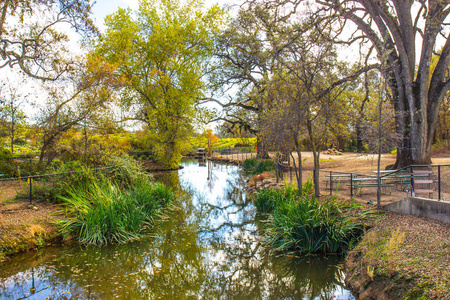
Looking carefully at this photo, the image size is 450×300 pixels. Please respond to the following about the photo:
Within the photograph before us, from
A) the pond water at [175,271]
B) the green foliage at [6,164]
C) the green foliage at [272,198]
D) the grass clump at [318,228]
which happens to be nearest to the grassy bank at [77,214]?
the pond water at [175,271]

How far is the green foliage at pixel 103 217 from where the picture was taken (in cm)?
793

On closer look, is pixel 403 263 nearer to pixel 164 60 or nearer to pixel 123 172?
pixel 123 172

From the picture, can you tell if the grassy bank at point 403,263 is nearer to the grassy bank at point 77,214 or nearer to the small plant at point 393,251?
the small plant at point 393,251

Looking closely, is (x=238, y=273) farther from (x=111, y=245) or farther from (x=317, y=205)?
(x=111, y=245)

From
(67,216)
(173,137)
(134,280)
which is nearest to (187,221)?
(67,216)

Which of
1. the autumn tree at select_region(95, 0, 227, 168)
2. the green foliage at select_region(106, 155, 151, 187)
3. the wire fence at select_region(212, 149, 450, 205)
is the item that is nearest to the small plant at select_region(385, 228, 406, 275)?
the wire fence at select_region(212, 149, 450, 205)

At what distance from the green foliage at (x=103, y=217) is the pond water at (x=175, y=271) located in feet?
1.50

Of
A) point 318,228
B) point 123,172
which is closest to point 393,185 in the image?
point 318,228

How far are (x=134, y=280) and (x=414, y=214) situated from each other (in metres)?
6.24

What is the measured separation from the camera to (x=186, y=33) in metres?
25.4

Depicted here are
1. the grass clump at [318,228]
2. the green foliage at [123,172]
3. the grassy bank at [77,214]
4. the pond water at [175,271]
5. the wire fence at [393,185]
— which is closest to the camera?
the pond water at [175,271]

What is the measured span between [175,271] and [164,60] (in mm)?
20779

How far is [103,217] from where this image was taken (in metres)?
8.15

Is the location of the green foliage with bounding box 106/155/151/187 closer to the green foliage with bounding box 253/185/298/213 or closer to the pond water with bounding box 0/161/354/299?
the pond water with bounding box 0/161/354/299
